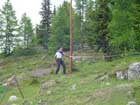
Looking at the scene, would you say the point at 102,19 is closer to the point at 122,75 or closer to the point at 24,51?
the point at 122,75

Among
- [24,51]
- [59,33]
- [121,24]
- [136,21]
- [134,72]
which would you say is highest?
[136,21]

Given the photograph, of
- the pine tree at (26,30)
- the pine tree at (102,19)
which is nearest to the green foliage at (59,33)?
the pine tree at (26,30)

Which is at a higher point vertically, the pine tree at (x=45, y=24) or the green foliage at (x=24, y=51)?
the pine tree at (x=45, y=24)

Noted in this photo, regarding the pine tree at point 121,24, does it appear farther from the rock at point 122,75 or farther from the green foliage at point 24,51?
the green foliage at point 24,51

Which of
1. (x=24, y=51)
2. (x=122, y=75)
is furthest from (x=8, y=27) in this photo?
(x=122, y=75)

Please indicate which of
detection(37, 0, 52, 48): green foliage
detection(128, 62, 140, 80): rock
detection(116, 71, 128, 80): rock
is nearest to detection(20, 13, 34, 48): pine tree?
detection(37, 0, 52, 48): green foliage

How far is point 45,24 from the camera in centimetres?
8469

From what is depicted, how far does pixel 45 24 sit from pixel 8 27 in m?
12.5

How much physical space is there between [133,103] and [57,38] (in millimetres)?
57724

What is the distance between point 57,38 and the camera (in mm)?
70125

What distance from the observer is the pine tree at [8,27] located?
73.9 meters

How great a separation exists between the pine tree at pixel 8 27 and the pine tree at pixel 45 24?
29.3 ft

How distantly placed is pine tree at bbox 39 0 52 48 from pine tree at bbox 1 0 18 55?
8928 millimetres

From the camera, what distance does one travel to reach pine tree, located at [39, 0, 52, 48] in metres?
83.0
